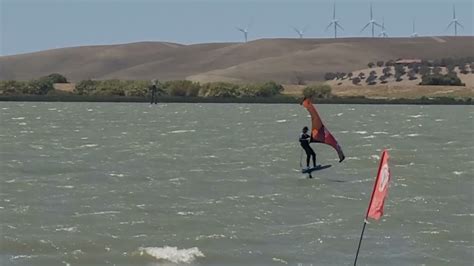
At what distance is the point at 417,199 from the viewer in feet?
103

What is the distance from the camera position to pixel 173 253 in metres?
23.0

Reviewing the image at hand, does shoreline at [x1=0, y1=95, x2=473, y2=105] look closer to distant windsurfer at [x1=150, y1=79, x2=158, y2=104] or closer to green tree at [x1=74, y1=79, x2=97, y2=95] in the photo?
distant windsurfer at [x1=150, y1=79, x2=158, y2=104]

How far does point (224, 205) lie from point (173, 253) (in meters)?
6.84

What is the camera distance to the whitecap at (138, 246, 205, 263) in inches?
886

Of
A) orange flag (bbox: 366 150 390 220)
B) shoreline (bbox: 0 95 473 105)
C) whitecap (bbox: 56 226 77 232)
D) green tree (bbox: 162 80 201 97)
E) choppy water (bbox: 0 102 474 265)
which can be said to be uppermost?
orange flag (bbox: 366 150 390 220)

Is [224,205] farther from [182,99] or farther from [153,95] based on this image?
[182,99]

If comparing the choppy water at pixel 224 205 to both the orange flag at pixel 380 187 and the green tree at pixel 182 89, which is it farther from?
the green tree at pixel 182 89

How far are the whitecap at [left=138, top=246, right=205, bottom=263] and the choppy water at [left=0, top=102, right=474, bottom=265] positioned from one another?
0.04m

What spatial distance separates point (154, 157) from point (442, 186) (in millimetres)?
14442

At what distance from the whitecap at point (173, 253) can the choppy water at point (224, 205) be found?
4 centimetres

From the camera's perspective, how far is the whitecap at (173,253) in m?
22.5

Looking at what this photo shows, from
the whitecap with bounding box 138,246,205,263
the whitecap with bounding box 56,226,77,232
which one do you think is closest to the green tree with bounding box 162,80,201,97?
the whitecap with bounding box 56,226,77,232

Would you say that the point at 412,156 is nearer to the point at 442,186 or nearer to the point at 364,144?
the point at 364,144

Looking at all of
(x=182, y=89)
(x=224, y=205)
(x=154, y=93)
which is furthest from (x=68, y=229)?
(x=182, y=89)
